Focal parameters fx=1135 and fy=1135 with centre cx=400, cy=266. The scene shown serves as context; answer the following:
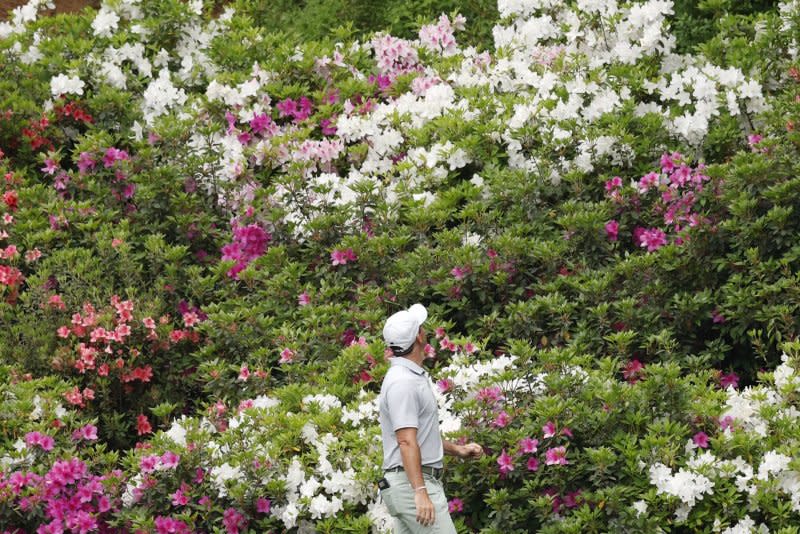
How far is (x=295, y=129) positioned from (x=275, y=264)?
4.13ft

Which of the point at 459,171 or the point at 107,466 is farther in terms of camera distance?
the point at 459,171

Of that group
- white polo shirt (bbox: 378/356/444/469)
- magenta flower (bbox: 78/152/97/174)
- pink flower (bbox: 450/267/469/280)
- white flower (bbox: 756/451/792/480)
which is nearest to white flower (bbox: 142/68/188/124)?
magenta flower (bbox: 78/152/97/174)

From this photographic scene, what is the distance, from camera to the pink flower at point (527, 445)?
5016 millimetres

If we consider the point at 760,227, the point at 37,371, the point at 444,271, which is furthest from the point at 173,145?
the point at 760,227

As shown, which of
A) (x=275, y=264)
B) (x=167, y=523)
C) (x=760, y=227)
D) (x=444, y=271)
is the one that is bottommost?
(x=167, y=523)

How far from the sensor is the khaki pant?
433 cm

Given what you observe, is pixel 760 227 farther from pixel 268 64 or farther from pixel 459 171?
pixel 268 64

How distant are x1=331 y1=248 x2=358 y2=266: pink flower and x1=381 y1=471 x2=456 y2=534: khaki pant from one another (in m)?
2.59

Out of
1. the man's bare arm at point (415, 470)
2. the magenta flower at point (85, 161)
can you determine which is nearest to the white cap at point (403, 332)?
the man's bare arm at point (415, 470)

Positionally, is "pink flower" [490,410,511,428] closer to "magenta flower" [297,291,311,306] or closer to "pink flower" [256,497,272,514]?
"pink flower" [256,497,272,514]

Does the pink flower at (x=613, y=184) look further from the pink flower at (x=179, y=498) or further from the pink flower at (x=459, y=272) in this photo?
the pink flower at (x=179, y=498)

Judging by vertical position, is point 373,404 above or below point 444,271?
below

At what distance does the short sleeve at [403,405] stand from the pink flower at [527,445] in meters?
0.86

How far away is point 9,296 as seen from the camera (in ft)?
23.2
